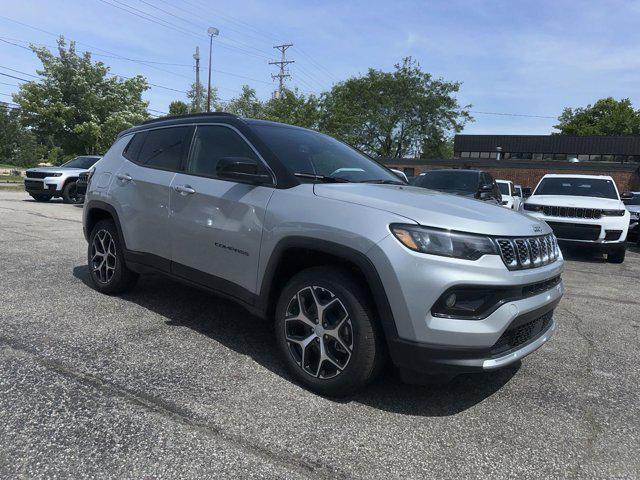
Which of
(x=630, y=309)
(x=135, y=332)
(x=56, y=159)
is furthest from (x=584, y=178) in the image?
(x=56, y=159)

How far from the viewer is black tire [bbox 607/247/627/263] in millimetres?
9200

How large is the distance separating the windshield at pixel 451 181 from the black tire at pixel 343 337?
7.25 m

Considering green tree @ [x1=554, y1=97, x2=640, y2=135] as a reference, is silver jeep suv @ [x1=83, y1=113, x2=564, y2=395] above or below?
below

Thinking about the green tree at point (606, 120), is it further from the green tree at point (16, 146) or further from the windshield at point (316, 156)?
the green tree at point (16, 146)

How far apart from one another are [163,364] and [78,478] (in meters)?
1.19

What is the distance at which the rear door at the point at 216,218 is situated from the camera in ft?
10.8

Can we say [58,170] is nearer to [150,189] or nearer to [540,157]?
[150,189]

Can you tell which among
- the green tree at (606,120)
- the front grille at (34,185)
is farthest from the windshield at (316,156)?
the green tree at (606,120)

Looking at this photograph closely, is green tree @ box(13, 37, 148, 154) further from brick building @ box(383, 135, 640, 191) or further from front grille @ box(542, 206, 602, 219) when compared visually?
front grille @ box(542, 206, 602, 219)

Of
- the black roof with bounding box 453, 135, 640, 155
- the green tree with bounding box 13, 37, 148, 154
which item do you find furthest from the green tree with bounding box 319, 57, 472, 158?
the green tree with bounding box 13, 37, 148, 154

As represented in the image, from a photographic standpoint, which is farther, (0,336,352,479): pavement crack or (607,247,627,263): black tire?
(607,247,627,263): black tire

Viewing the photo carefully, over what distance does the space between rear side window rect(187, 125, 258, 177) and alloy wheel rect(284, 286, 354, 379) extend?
1.21 meters

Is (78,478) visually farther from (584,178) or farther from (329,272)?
(584,178)

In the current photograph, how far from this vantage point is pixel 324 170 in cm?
354
